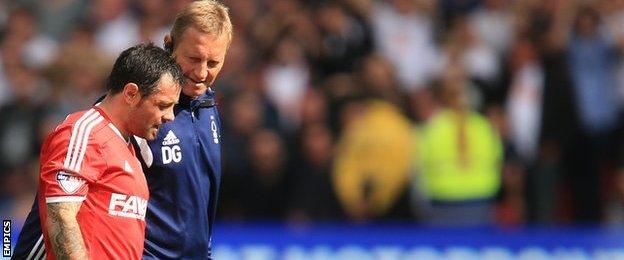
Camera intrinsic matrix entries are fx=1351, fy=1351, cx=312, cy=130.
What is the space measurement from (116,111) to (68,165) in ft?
1.37

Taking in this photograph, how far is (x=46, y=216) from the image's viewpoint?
19.5ft

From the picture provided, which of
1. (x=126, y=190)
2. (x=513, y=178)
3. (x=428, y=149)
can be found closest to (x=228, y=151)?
(x=428, y=149)

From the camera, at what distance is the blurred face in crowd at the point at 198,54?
22.4ft

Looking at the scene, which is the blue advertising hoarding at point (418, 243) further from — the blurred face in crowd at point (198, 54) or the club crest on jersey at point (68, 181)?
the club crest on jersey at point (68, 181)

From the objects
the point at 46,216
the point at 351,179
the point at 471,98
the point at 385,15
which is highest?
the point at 385,15

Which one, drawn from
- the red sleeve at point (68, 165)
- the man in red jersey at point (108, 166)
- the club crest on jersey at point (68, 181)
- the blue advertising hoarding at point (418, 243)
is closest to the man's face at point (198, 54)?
the man in red jersey at point (108, 166)

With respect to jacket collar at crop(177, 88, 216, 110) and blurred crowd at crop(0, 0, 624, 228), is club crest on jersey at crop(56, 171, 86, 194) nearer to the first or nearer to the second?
jacket collar at crop(177, 88, 216, 110)

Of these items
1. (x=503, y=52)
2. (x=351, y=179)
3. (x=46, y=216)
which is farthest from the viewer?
(x=503, y=52)

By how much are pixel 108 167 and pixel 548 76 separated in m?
7.91

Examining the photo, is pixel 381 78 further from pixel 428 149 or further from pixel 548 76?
pixel 548 76

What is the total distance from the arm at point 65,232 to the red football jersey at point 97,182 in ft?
0.13

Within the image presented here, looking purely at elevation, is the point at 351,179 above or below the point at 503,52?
below

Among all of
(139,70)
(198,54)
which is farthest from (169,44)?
(139,70)

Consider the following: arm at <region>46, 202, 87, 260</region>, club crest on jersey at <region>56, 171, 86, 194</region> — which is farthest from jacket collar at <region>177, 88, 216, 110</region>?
arm at <region>46, 202, 87, 260</region>
